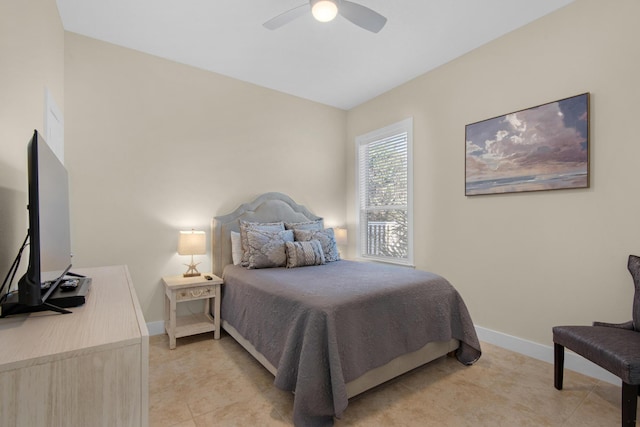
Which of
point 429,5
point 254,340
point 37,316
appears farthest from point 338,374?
point 429,5

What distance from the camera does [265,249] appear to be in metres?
2.95

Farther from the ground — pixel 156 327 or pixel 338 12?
pixel 338 12

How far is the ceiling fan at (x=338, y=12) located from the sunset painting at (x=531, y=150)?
1.45m

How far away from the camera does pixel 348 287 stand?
6.82ft

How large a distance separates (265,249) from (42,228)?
195cm

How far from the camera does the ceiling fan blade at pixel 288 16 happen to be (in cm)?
202

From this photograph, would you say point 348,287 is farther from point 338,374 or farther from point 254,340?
point 254,340

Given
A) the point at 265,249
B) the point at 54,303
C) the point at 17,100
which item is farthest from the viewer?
the point at 265,249

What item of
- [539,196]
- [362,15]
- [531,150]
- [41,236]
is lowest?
[41,236]

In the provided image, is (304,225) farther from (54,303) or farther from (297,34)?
(54,303)

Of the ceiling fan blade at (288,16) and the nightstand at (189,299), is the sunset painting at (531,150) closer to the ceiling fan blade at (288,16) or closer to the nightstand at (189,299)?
the ceiling fan blade at (288,16)

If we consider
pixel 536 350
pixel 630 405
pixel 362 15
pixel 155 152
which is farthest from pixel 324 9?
pixel 536 350

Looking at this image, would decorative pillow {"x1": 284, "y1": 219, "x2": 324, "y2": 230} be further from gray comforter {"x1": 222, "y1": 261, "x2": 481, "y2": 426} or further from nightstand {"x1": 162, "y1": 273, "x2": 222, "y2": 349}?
nightstand {"x1": 162, "y1": 273, "x2": 222, "y2": 349}

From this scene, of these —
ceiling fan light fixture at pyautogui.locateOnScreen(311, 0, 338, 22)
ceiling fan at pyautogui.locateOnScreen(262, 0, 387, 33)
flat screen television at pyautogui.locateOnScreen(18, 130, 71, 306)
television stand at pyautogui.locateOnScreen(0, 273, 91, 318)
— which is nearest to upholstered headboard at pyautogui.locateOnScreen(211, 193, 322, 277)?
flat screen television at pyautogui.locateOnScreen(18, 130, 71, 306)
